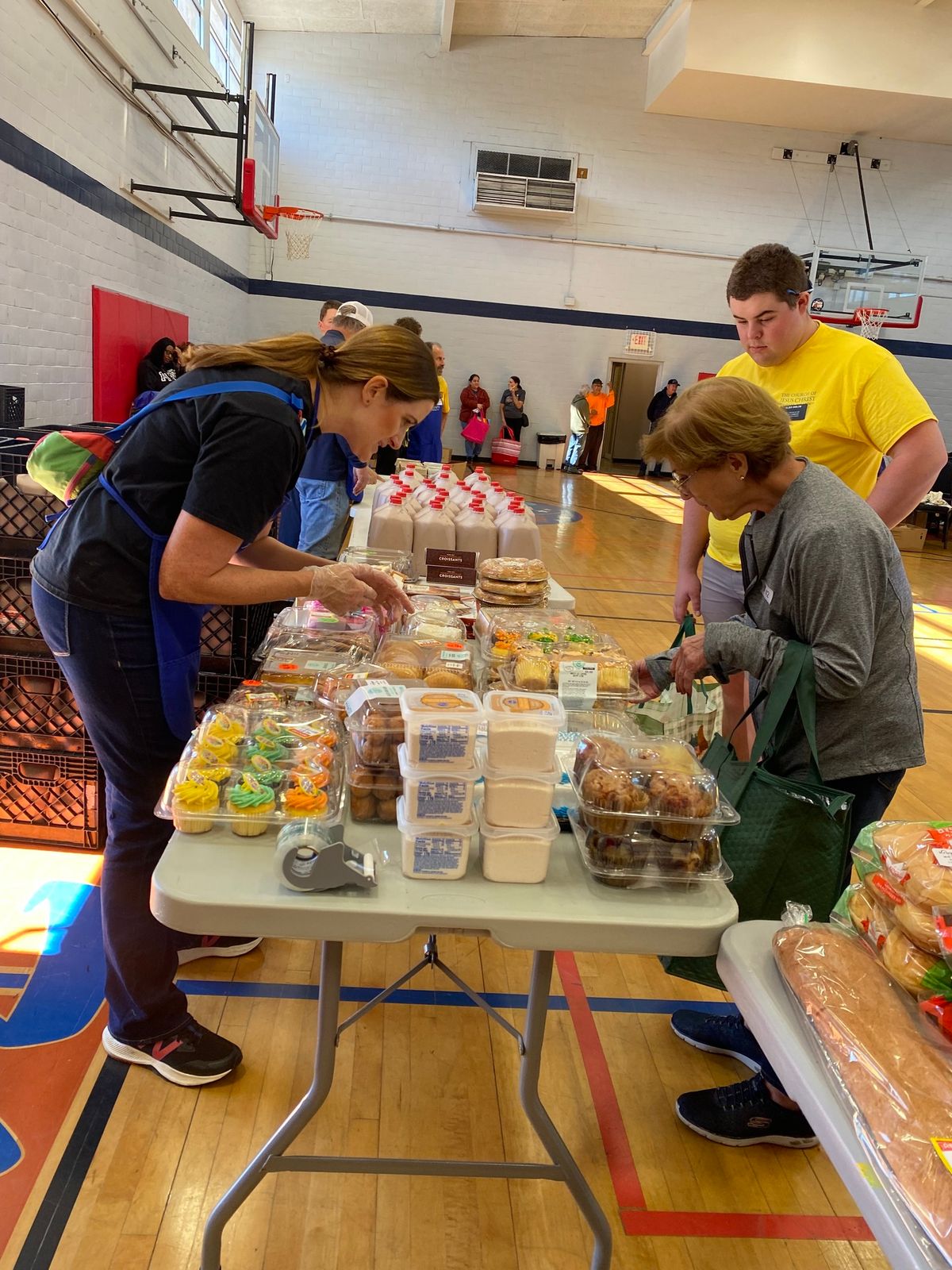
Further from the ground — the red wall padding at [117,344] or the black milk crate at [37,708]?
the red wall padding at [117,344]

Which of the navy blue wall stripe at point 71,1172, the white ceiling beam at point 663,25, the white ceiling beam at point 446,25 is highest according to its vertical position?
the white ceiling beam at point 663,25

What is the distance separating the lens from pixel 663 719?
78.4 inches

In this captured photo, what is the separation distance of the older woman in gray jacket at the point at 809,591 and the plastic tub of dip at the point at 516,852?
556 millimetres

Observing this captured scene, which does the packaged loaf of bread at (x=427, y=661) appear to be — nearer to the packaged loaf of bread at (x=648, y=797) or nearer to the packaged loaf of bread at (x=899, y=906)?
the packaged loaf of bread at (x=648, y=797)

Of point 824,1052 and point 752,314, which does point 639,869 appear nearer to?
point 824,1052

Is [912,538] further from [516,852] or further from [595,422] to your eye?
[516,852]

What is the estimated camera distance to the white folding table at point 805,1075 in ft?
2.70

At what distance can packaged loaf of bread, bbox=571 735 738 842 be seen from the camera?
128cm

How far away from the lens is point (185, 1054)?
6.30ft

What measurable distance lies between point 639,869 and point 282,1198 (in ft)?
3.29

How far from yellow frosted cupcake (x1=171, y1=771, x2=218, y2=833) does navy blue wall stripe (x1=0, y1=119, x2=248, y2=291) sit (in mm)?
5009

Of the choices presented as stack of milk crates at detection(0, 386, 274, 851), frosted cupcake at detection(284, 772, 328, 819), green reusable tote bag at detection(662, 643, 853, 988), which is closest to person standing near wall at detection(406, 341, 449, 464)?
stack of milk crates at detection(0, 386, 274, 851)

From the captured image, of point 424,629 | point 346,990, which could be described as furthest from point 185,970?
point 424,629

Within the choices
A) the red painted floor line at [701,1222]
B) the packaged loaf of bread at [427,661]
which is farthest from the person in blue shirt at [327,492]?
the red painted floor line at [701,1222]
